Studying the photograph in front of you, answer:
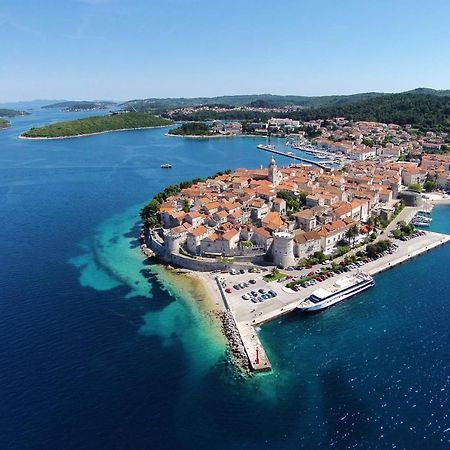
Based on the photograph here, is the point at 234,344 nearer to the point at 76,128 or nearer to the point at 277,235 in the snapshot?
the point at 277,235

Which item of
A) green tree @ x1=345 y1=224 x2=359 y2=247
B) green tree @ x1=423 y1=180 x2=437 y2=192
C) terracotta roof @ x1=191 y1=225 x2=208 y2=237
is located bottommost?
green tree @ x1=423 y1=180 x2=437 y2=192

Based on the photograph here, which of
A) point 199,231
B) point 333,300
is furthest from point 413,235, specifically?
point 199,231

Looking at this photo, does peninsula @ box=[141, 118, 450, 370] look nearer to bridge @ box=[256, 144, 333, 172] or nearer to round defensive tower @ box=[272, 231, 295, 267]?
round defensive tower @ box=[272, 231, 295, 267]

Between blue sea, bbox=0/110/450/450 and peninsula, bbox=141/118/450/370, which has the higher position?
peninsula, bbox=141/118/450/370

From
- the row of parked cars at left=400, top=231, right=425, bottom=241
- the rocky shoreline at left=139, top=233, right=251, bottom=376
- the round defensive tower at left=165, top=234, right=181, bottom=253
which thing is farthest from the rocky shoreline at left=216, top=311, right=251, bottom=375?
the row of parked cars at left=400, top=231, right=425, bottom=241

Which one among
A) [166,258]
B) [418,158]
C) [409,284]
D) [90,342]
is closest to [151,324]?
[90,342]

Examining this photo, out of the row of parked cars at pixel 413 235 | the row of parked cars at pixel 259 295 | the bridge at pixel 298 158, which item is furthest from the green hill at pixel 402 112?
the row of parked cars at pixel 259 295

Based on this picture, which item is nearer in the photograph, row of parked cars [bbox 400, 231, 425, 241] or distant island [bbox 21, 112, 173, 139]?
row of parked cars [bbox 400, 231, 425, 241]
